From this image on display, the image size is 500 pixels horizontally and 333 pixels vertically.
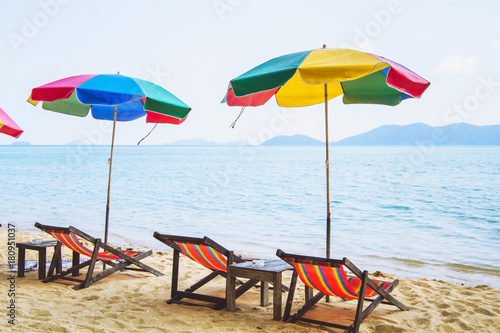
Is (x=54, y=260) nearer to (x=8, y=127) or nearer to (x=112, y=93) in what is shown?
(x=8, y=127)

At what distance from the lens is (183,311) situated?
383 centimetres

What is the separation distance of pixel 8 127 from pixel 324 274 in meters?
4.03

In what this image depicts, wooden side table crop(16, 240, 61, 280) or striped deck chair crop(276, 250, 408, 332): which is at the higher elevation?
striped deck chair crop(276, 250, 408, 332)

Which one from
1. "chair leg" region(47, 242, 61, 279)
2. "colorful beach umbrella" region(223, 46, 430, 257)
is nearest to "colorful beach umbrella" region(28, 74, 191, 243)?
"colorful beach umbrella" region(223, 46, 430, 257)

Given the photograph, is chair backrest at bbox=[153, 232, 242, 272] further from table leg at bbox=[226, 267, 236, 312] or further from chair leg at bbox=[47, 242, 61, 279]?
chair leg at bbox=[47, 242, 61, 279]

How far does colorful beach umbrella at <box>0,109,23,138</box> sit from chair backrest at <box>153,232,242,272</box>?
251 centimetres

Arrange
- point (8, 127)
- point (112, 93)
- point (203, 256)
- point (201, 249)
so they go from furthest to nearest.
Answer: point (8, 127)
point (112, 93)
point (203, 256)
point (201, 249)

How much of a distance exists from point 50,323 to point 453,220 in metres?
11.4

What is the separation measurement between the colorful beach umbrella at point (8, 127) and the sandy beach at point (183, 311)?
163 cm

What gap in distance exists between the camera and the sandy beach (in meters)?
3.38

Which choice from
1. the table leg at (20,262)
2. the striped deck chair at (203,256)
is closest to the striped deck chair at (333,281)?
the striped deck chair at (203,256)

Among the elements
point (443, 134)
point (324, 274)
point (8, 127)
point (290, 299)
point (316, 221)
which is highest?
point (443, 134)

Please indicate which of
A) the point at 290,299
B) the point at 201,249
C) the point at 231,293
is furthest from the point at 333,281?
the point at 201,249

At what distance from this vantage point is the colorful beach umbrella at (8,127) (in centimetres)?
518
